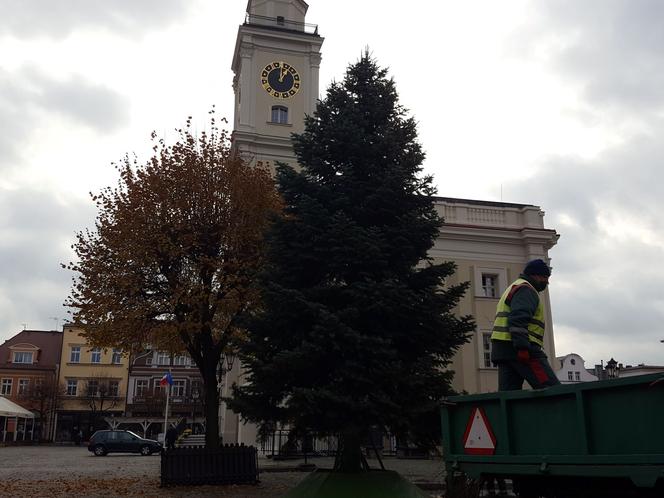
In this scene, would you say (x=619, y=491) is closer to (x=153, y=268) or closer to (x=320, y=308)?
(x=320, y=308)

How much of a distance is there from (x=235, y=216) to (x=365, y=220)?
6.99 metres

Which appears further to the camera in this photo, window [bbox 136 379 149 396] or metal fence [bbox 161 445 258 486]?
window [bbox 136 379 149 396]

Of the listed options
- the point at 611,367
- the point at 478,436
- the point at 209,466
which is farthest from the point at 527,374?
the point at 611,367

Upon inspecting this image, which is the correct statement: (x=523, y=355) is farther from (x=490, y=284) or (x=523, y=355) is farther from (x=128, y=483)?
(x=490, y=284)

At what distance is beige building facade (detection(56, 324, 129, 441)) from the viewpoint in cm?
6544

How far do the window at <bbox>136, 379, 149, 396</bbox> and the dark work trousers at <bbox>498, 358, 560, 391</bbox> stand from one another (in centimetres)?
6527

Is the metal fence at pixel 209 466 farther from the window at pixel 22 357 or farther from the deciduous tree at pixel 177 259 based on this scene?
the window at pixel 22 357

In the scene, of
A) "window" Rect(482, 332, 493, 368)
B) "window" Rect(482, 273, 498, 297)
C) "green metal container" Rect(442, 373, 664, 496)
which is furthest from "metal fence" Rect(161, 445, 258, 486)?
"window" Rect(482, 273, 498, 297)

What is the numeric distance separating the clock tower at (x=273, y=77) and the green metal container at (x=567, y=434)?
29713mm

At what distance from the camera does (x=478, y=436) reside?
22.4ft

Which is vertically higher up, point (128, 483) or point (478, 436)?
point (478, 436)

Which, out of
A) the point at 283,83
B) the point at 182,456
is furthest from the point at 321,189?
the point at 283,83

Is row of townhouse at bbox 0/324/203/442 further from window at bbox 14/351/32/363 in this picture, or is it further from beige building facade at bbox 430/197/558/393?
beige building facade at bbox 430/197/558/393

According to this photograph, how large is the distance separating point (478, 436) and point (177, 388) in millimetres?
65055
